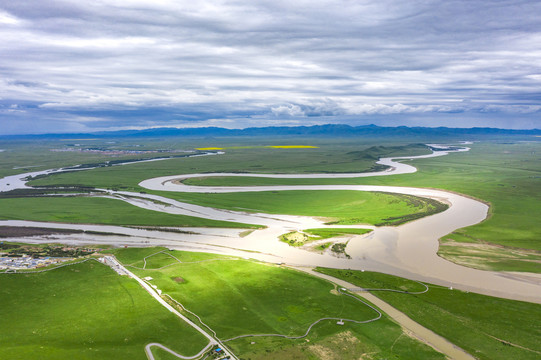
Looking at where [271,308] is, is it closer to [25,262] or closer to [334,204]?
[25,262]

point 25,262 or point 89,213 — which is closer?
point 25,262

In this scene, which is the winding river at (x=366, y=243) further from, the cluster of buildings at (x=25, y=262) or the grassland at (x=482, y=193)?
the cluster of buildings at (x=25, y=262)

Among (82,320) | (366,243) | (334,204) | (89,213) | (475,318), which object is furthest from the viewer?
(334,204)

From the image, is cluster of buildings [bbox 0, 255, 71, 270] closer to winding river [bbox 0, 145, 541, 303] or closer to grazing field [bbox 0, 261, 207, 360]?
grazing field [bbox 0, 261, 207, 360]

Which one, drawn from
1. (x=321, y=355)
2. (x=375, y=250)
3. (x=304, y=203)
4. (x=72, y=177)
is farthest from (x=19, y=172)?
(x=321, y=355)

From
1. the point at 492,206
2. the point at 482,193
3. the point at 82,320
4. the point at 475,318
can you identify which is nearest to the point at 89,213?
the point at 82,320

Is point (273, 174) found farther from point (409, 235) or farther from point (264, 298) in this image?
point (264, 298)
